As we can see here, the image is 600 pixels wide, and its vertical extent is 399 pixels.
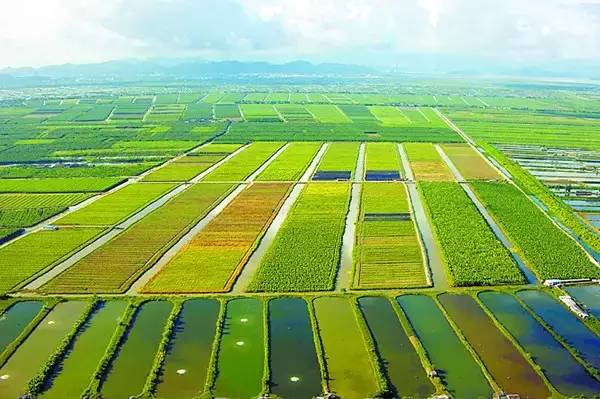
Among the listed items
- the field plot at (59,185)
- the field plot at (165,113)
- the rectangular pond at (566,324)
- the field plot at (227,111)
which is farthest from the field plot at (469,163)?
the field plot at (165,113)

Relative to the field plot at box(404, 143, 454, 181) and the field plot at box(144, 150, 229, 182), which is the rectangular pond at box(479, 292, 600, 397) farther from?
the field plot at box(144, 150, 229, 182)

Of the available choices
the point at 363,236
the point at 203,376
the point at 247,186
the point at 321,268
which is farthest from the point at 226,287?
the point at 247,186

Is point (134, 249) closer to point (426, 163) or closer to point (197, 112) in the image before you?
point (426, 163)

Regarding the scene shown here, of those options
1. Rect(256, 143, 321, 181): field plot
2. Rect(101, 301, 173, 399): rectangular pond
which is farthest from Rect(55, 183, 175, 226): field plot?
Rect(101, 301, 173, 399): rectangular pond

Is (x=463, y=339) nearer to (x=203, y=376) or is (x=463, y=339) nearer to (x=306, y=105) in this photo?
(x=203, y=376)

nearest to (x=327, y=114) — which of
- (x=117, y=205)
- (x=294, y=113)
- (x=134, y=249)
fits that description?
(x=294, y=113)

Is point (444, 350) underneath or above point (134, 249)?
underneath
